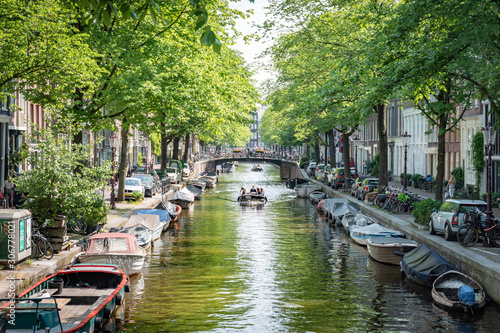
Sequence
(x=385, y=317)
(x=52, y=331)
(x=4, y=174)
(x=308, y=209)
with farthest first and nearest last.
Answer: (x=308, y=209) → (x=4, y=174) → (x=385, y=317) → (x=52, y=331)

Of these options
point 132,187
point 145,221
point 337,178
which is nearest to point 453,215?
point 145,221

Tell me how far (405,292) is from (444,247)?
9.65 feet

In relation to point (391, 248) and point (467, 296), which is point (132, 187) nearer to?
point (391, 248)

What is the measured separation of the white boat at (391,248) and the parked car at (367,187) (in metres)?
19.4

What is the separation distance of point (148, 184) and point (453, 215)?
29926 mm

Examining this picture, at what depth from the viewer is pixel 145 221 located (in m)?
33.5

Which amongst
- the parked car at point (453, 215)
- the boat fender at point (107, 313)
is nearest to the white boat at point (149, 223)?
the parked car at point (453, 215)

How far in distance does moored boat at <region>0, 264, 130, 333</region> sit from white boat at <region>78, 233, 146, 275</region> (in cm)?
278

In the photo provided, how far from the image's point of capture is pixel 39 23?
21516 millimetres

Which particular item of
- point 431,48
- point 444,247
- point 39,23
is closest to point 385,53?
point 431,48

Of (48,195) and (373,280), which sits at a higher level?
(48,195)

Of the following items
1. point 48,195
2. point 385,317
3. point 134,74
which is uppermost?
point 134,74

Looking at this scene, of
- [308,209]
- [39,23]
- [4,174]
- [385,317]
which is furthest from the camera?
[308,209]

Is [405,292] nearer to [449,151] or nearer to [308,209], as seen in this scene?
[308,209]
